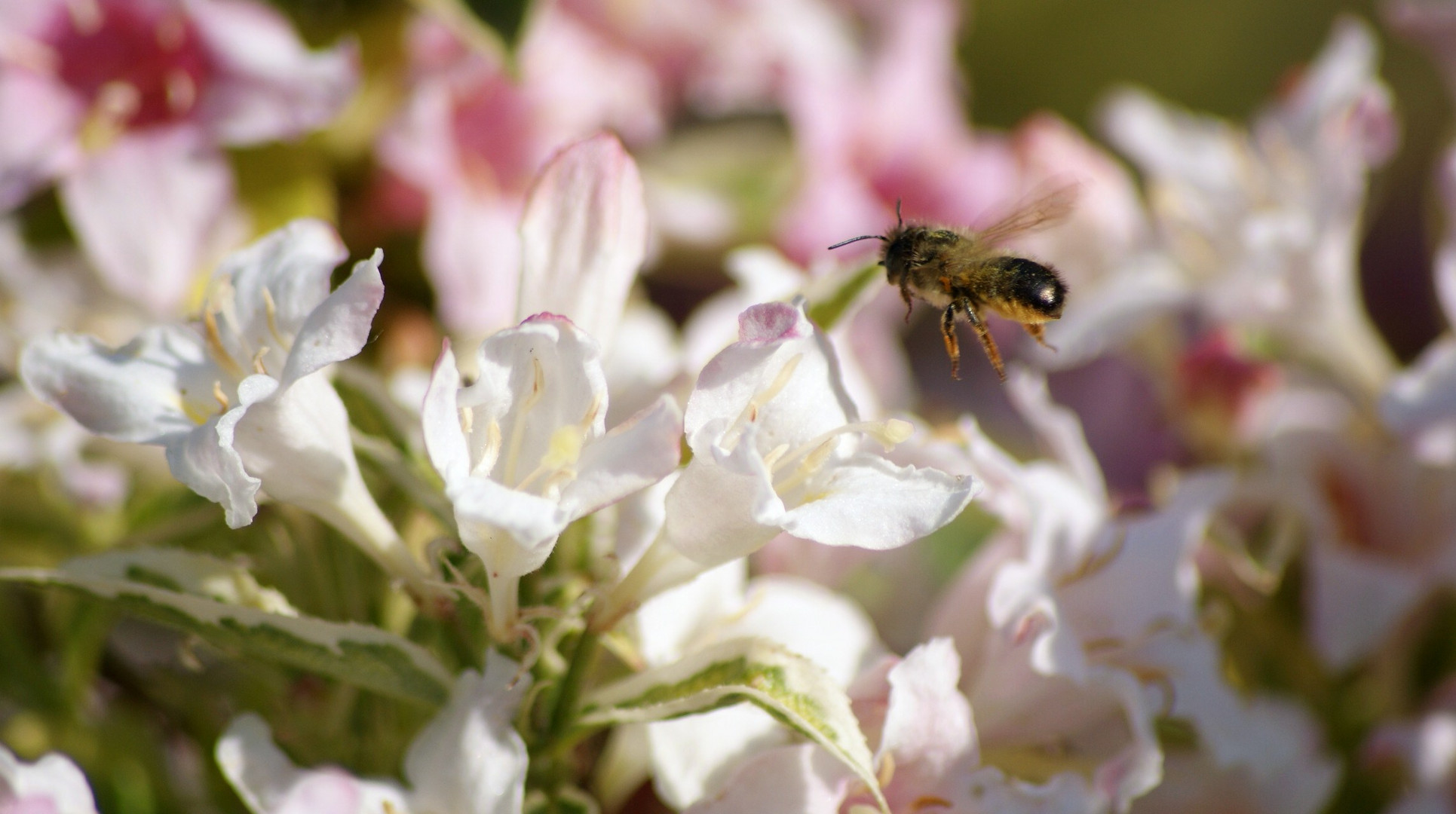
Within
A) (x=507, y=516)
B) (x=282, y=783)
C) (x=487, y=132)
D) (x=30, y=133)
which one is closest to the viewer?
(x=507, y=516)

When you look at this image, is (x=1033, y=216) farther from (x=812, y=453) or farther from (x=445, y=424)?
(x=445, y=424)

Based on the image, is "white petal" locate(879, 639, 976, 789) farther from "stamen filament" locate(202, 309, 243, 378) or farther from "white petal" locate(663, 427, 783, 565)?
"stamen filament" locate(202, 309, 243, 378)

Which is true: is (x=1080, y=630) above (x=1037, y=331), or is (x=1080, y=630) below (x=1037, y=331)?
below

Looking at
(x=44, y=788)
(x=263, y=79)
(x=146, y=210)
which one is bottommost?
(x=44, y=788)

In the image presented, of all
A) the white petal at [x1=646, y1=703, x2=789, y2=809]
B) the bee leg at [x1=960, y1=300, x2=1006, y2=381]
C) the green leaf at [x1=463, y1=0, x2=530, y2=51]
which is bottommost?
the white petal at [x1=646, y1=703, x2=789, y2=809]

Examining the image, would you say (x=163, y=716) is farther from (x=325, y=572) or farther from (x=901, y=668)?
(x=901, y=668)

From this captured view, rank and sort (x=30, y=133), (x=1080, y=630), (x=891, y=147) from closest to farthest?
(x=1080, y=630)
(x=30, y=133)
(x=891, y=147)

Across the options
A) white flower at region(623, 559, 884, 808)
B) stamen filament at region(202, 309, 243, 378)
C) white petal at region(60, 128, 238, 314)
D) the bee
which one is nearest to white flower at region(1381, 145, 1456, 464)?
the bee

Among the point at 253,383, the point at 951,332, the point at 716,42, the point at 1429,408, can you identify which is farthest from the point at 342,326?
the point at 716,42
